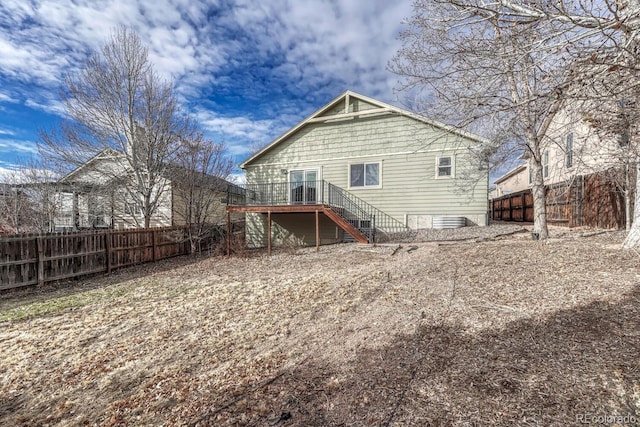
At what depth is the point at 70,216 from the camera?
13633 millimetres

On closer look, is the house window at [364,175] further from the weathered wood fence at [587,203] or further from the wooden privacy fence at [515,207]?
the wooden privacy fence at [515,207]

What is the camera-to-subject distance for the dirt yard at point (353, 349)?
227 cm

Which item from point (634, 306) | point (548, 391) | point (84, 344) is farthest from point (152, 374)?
point (634, 306)

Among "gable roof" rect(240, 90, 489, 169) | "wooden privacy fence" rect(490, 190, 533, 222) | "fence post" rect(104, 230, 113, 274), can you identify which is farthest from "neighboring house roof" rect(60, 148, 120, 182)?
"wooden privacy fence" rect(490, 190, 533, 222)

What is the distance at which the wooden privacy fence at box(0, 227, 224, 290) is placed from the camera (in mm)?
7086

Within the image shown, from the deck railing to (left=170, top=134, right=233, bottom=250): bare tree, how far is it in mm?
1277

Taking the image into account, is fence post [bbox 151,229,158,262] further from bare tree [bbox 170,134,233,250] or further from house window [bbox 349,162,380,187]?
house window [bbox 349,162,380,187]

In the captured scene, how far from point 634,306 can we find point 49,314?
9.30m

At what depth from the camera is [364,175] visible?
12.5m

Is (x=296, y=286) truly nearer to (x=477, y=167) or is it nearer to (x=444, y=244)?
(x=444, y=244)

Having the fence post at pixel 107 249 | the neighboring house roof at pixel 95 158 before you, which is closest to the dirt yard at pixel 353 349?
the fence post at pixel 107 249

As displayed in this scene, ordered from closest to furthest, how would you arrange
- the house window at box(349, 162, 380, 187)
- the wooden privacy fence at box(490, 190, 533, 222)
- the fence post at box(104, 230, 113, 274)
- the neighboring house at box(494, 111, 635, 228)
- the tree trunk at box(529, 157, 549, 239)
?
1. the neighboring house at box(494, 111, 635, 228)
2. the tree trunk at box(529, 157, 549, 239)
3. the fence post at box(104, 230, 113, 274)
4. the house window at box(349, 162, 380, 187)
5. the wooden privacy fence at box(490, 190, 533, 222)

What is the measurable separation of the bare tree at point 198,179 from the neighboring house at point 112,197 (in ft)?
0.15

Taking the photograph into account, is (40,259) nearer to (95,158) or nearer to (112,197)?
(112,197)
